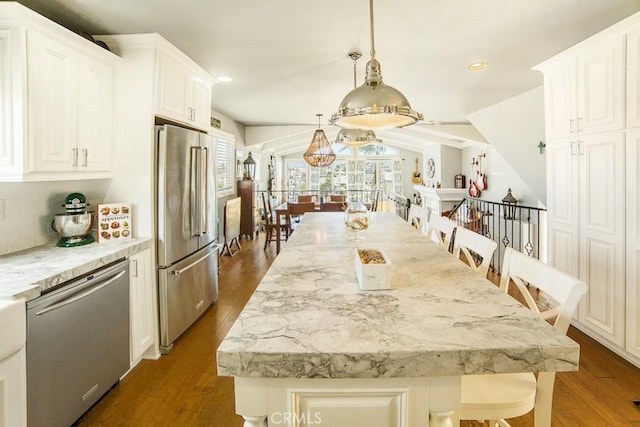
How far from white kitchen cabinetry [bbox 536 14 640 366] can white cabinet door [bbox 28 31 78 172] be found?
3372 mm

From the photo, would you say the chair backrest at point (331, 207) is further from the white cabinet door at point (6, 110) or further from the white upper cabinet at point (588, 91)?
the white cabinet door at point (6, 110)

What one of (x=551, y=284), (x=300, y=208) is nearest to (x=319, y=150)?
(x=300, y=208)

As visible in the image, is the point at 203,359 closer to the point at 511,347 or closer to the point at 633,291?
the point at 511,347

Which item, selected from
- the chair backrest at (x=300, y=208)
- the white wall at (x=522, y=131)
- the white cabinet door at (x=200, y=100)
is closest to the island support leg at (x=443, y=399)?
the white cabinet door at (x=200, y=100)

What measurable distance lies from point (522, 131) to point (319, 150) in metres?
3.18

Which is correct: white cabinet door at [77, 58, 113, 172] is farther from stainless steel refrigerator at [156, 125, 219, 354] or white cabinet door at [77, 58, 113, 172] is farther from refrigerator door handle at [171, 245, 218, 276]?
refrigerator door handle at [171, 245, 218, 276]

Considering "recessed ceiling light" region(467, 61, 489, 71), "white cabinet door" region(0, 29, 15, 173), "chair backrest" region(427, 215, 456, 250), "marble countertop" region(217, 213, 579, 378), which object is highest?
"recessed ceiling light" region(467, 61, 489, 71)

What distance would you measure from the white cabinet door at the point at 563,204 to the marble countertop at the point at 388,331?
180 centimetres

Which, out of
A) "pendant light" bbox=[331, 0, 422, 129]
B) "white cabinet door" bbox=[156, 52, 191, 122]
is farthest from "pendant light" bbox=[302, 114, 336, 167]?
"pendant light" bbox=[331, 0, 422, 129]

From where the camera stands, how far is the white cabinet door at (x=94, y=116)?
2.23m

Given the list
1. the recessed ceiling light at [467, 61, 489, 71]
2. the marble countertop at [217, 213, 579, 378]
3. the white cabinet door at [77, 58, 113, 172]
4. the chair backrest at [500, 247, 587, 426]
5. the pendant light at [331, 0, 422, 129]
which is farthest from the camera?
the recessed ceiling light at [467, 61, 489, 71]

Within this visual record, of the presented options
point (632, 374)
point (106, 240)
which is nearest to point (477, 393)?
point (632, 374)

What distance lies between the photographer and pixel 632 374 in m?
2.28

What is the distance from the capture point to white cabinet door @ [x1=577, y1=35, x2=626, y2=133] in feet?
7.82
